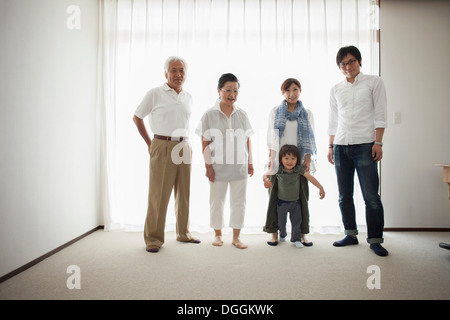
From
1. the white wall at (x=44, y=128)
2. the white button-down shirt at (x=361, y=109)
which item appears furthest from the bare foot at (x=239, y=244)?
the white wall at (x=44, y=128)

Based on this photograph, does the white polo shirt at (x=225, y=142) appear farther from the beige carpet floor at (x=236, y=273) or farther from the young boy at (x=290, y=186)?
the beige carpet floor at (x=236, y=273)

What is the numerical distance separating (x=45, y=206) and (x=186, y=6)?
2303 mm

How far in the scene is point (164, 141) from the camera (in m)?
2.20

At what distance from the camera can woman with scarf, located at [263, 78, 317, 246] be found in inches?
89.6

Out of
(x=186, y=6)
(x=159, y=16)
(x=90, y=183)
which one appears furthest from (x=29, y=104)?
(x=186, y=6)

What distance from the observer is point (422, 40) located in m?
2.81

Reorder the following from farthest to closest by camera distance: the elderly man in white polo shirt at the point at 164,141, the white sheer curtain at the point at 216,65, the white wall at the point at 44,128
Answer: the white sheer curtain at the point at 216,65 < the elderly man in white polo shirt at the point at 164,141 < the white wall at the point at 44,128

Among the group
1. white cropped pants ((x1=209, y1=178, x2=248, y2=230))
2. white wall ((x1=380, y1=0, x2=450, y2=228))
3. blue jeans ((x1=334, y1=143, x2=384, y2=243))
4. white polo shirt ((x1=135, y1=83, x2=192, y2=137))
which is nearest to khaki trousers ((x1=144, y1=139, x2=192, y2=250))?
white polo shirt ((x1=135, y1=83, x2=192, y2=137))

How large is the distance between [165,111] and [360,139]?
159 cm

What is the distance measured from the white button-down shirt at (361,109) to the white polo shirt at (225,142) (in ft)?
2.72

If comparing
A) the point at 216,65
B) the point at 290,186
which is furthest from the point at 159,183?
the point at 216,65

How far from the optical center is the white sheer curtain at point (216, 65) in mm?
2727

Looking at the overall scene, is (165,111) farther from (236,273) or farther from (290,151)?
(236,273)
